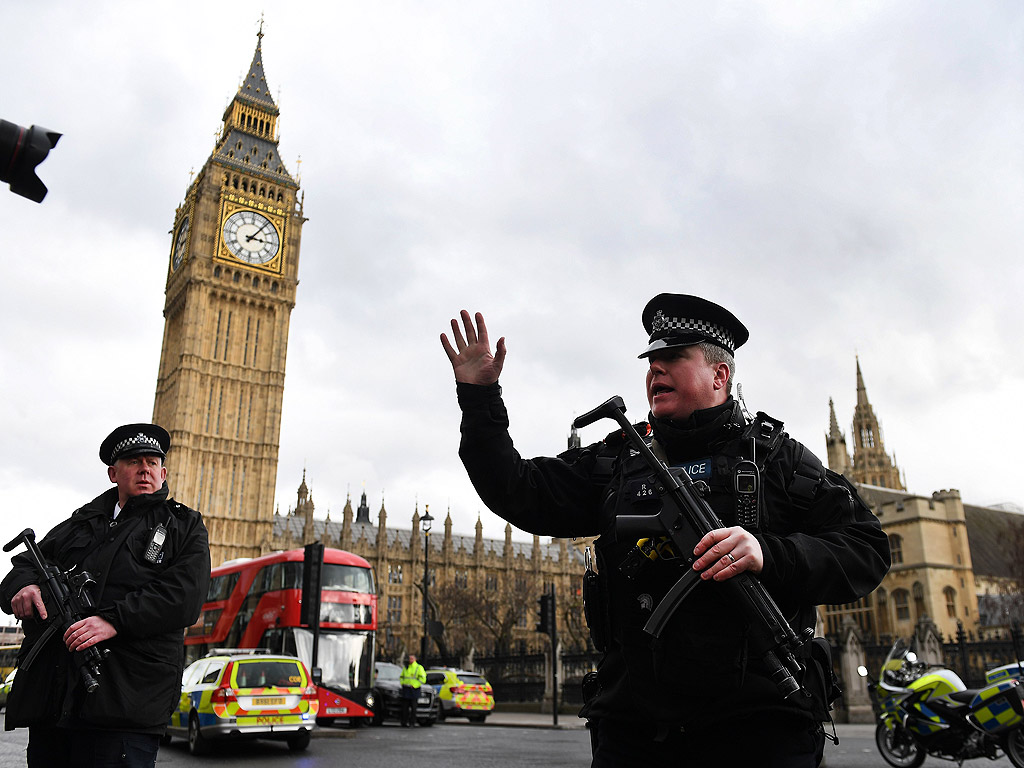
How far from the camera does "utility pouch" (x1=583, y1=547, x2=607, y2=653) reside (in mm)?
2396

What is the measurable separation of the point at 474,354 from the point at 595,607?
34.9 inches

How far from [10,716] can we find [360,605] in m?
15.5

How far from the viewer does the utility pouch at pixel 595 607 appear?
2396 mm

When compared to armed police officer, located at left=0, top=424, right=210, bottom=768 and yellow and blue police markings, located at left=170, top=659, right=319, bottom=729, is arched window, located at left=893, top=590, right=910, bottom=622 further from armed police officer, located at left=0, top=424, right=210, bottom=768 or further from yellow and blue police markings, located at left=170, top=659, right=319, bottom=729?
armed police officer, located at left=0, top=424, right=210, bottom=768

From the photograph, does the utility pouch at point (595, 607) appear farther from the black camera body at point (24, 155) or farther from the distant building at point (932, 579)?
the distant building at point (932, 579)

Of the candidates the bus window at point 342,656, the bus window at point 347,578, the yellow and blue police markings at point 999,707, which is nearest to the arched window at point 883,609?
the bus window at point 347,578

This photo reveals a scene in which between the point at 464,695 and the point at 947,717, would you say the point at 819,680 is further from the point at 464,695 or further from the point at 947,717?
the point at 464,695

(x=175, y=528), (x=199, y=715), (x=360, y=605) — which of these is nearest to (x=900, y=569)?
(x=360, y=605)

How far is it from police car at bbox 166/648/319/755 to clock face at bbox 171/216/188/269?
58.1m

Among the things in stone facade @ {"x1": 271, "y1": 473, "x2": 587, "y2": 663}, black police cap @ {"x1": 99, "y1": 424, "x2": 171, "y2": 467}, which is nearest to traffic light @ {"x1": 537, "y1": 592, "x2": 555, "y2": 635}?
black police cap @ {"x1": 99, "y1": 424, "x2": 171, "y2": 467}

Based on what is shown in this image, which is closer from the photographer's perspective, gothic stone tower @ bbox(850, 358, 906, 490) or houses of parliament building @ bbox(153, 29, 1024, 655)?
houses of parliament building @ bbox(153, 29, 1024, 655)

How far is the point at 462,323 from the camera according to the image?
2.81m

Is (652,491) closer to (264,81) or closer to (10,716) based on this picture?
(10,716)

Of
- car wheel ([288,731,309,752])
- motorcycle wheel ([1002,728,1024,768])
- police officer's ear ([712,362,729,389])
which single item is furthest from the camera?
car wheel ([288,731,309,752])
